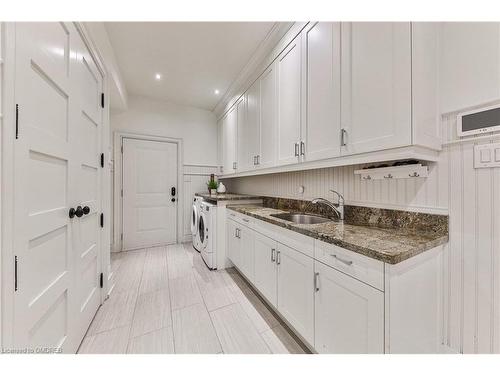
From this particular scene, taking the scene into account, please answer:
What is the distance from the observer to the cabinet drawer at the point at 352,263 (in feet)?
2.69

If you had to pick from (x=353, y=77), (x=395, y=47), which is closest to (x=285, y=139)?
(x=353, y=77)

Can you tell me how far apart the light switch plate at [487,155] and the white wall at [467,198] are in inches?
1.0

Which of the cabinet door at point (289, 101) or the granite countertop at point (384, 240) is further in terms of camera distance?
the cabinet door at point (289, 101)

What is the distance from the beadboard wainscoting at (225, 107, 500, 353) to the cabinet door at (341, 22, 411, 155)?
1.22 ft

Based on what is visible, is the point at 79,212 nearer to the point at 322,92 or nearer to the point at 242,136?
the point at 322,92

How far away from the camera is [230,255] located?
8.09 feet

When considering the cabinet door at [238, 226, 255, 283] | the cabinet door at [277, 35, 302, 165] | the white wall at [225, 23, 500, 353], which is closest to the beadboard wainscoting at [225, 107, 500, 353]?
the white wall at [225, 23, 500, 353]

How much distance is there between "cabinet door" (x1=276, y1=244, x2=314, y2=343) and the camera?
1178 millimetres

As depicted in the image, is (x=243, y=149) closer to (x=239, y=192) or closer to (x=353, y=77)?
(x=239, y=192)

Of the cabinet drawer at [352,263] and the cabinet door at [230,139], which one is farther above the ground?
the cabinet door at [230,139]

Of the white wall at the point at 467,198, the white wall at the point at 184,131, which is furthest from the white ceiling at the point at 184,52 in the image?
the white wall at the point at 467,198

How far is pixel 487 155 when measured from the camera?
3.13 ft

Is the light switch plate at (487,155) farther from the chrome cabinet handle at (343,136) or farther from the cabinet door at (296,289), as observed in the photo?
the cabinet door at (296,289)
